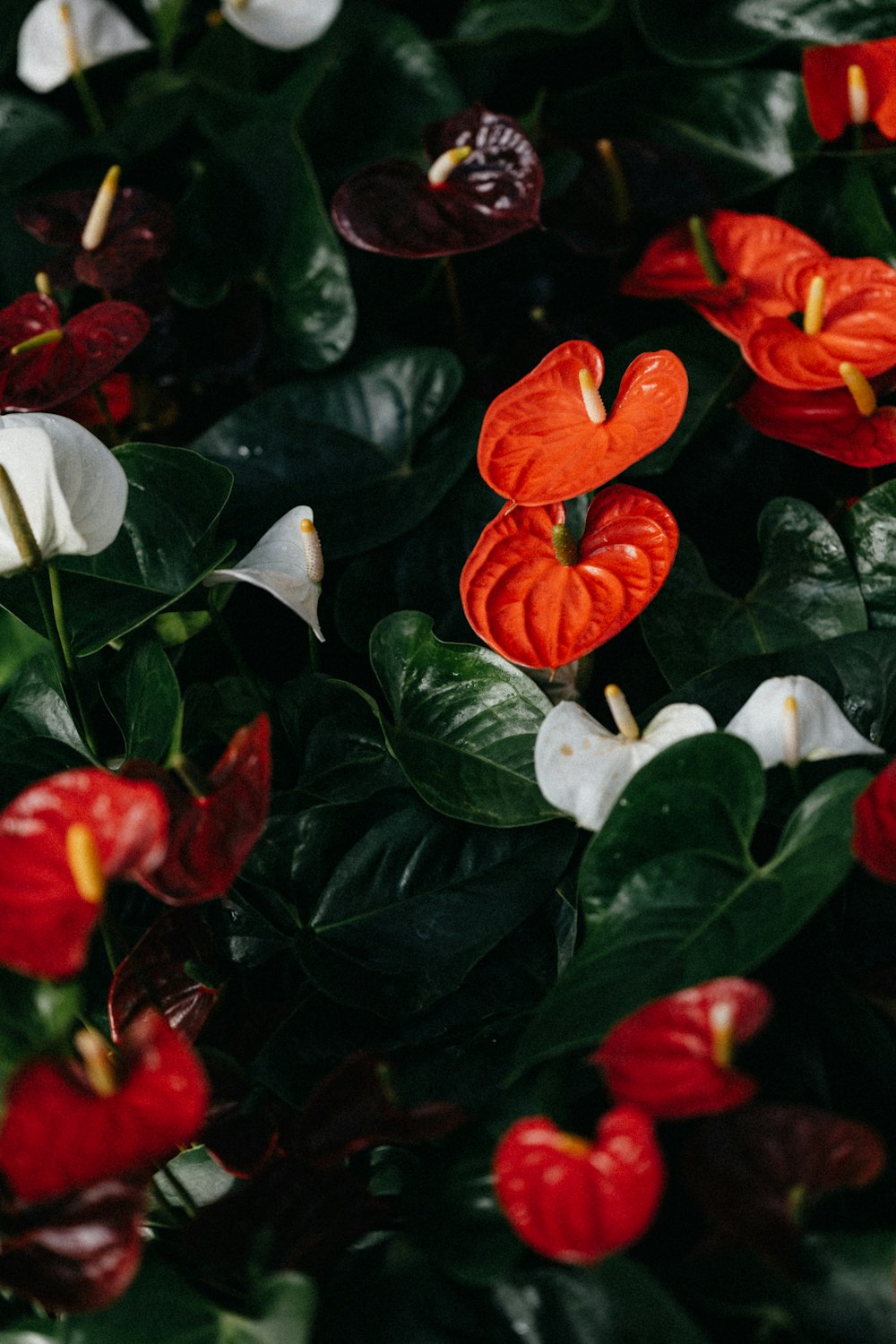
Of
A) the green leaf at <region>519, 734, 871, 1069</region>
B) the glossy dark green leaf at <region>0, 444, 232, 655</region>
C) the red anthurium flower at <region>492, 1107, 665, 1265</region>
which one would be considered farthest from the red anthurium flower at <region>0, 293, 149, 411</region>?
the red anthurium flower at <region>492, 1107, 665, 1265</region>

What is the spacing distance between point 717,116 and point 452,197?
374 mm

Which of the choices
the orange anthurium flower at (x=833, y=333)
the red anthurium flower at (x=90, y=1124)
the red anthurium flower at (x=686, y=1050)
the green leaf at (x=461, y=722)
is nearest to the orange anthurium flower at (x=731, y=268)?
the orange anthurium flower at (x=833, y=333)

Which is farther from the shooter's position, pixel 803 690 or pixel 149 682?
pixel 149 682

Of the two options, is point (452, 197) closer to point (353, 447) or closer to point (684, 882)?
point (353, 447)

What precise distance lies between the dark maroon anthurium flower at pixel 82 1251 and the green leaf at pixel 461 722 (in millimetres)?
315

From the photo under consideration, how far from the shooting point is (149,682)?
0.81 metres

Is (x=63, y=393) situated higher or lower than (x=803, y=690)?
higher

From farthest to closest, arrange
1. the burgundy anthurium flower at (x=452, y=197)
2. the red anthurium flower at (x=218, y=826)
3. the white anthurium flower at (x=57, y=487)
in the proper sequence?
the burgundy anthurium flower at (x=452, y=197)
the white anthurium flower at (x=57, y=487)
the red anthurium flower at (x=218, y=826)

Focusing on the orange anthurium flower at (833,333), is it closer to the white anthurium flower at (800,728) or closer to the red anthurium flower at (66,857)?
the white anthurium flower at (800,728)

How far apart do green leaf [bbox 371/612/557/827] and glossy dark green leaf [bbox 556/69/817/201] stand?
64 cm

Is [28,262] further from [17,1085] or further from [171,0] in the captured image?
[17,1085]

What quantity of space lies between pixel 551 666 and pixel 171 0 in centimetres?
102

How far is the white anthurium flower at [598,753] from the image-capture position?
0.69 meters

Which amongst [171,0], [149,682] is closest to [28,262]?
[171,0]
